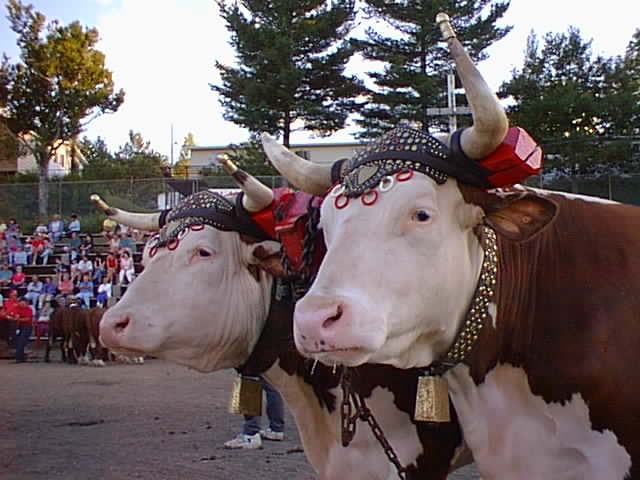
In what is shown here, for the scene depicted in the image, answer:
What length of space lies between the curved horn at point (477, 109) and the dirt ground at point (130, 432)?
433 centimetres

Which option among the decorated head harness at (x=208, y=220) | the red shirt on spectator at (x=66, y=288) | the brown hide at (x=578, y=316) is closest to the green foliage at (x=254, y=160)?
the red shirt on spectator at (x=66, y=288)

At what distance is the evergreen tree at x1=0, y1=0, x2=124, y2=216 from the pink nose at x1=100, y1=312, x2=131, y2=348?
35.7m

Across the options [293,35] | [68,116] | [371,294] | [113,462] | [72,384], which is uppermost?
[293,35]

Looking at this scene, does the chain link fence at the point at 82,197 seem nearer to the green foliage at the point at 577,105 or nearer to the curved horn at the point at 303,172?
the green foliage at the point at 577,105

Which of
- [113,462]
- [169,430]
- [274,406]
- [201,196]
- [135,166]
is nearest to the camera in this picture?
[201,196]

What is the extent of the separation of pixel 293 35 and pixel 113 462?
25.4 meters

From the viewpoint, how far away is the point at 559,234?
3115 mm

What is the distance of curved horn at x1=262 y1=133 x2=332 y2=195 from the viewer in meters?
3.40

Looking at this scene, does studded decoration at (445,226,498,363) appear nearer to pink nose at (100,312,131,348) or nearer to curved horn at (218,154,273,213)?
curved horn at (218,154,273,213)

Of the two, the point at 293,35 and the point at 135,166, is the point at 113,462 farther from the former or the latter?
the point at 135,166

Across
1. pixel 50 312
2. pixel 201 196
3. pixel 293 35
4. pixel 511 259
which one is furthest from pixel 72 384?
pixel 293 35

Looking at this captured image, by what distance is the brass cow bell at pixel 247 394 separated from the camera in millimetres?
4168

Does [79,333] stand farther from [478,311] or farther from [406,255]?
[406,255]

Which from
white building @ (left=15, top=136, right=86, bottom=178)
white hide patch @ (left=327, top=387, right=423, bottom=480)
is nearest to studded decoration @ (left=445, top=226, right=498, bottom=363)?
white hide patch @ (left=327, top=387, right=423, bottom=480)
